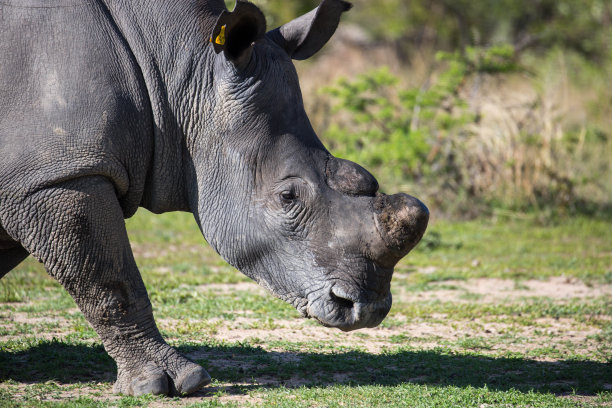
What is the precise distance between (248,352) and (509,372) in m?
1.70

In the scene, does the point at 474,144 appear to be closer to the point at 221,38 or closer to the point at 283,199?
the point at 283,199

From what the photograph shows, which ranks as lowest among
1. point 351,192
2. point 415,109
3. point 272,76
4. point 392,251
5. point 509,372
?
point 509,372

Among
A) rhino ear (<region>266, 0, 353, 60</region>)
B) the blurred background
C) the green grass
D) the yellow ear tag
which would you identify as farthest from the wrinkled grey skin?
the blurred background

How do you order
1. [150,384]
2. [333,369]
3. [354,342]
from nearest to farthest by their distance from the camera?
[150,384], [333,369], [354,342]

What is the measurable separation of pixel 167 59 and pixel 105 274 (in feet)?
3.88

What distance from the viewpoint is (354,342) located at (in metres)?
5.69

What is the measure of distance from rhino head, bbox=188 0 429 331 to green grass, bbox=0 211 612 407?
2.31 ft

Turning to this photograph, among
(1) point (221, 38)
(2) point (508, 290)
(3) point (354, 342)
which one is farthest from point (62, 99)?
(2) point (508, 290)

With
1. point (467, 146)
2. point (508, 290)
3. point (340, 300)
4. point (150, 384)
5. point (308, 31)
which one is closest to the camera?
point (340, 300)

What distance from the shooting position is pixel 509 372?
502cm

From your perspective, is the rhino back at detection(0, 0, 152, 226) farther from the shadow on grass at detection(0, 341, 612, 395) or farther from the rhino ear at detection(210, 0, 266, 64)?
the shadow on grass at detection(0, 341, 612, 395)

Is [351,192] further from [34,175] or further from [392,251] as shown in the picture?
[34,175]

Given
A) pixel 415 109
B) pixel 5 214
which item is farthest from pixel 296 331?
pixel 415 109

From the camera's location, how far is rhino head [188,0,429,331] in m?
3.93
